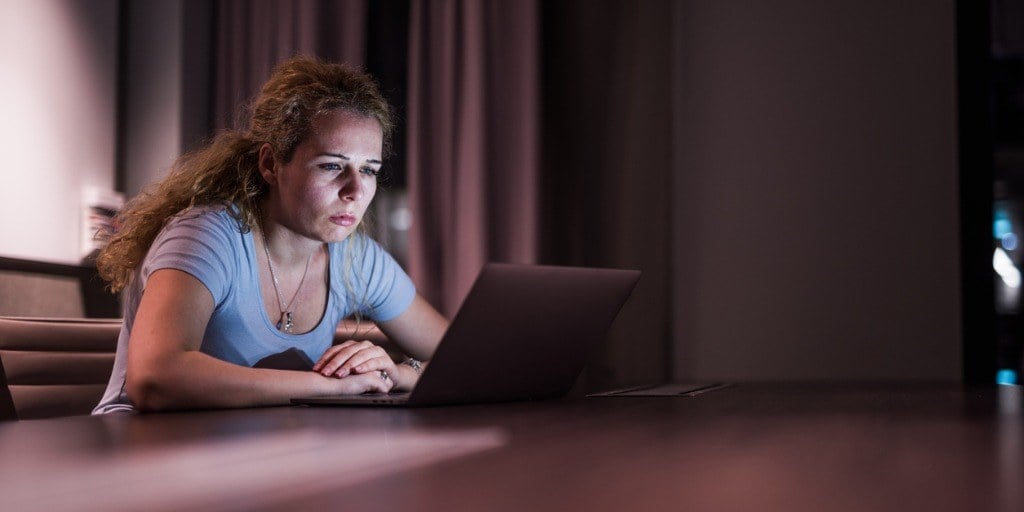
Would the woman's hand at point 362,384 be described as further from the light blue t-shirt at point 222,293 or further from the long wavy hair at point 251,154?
the long wavy hair at point 251,154

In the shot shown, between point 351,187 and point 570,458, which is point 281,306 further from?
point 570,458

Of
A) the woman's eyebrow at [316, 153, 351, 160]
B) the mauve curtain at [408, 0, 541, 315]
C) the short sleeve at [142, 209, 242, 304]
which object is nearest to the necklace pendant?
the short sleeve at [142, 209, 242, 304]

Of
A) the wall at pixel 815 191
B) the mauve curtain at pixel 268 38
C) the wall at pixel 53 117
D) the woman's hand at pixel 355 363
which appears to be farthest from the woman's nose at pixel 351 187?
the wall at pixel 815 191

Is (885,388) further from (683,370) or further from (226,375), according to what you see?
(683,370)

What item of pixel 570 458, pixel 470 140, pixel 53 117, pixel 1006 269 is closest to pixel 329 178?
pixel 570 458

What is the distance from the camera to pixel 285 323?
1760 mm

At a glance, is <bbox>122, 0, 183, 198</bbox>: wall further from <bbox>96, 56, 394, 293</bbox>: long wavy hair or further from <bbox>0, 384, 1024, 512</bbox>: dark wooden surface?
<bbox>0, 384, 1024, 512</bbox>: dark wooden surface

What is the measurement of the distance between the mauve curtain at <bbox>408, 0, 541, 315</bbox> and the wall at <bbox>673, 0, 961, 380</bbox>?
550mm

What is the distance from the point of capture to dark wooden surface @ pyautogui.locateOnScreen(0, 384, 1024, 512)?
1.51 feet

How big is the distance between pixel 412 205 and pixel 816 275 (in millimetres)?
1408

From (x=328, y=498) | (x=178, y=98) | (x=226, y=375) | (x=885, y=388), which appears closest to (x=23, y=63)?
(x=178, y=98)

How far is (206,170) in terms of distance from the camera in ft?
6.03

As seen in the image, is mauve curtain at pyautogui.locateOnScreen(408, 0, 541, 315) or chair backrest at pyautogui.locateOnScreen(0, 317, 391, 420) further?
mauve curtain at pyautogui.locateOnScreen(408, 0, 541, 315)

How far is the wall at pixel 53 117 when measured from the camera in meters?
2.59
